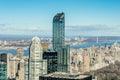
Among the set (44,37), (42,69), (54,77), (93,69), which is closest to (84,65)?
(93,69)

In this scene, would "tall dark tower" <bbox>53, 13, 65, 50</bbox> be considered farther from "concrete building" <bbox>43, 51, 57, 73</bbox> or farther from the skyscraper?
the skyscraper

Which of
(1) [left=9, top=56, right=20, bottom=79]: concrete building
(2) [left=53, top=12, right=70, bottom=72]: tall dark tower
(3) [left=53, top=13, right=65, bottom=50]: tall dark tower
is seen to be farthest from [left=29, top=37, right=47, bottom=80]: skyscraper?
(1) [left=9, top=56, right=20, bottom=79]: concrete building

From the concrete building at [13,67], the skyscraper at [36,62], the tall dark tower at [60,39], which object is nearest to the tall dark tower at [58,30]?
the tall dark tower at [60,39]

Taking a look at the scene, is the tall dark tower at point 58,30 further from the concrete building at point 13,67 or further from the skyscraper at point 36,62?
the skyscraper at point 36,62

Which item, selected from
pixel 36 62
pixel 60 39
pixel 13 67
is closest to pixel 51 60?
pixel 36 62

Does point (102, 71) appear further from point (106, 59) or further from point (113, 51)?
point (113, 51)

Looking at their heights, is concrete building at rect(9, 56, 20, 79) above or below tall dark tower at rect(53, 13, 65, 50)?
below
